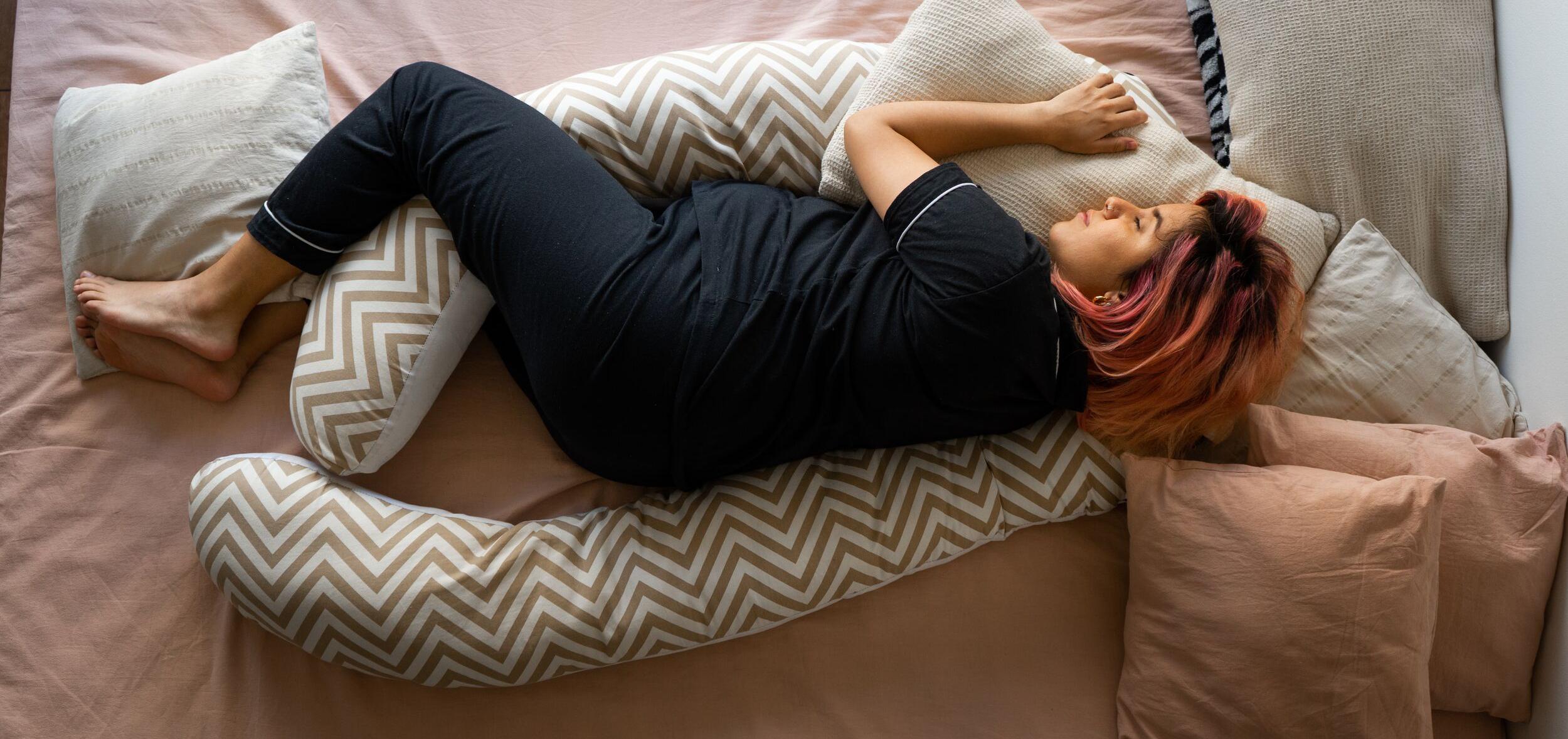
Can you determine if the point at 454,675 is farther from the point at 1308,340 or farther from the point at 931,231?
the point at 1308,340

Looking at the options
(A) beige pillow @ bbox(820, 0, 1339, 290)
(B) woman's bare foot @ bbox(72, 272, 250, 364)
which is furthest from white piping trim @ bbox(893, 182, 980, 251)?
(B) woman's bare foot @ bbox(72, 272, 250, 364)

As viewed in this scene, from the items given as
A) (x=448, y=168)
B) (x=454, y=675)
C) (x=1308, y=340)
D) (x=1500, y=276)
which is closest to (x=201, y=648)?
(x=454, y=675)

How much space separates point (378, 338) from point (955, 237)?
72 centimetres

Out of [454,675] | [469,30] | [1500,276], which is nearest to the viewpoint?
[454,675]

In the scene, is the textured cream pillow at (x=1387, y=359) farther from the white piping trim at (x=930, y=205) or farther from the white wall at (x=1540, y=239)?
the white piping trim at (x=930, y=205)

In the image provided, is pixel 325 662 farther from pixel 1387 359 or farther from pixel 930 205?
pixel 1387 359

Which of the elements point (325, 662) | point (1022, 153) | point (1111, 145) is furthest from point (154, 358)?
point (1111, 145)

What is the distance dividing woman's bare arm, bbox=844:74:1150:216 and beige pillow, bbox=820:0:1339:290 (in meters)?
0.02

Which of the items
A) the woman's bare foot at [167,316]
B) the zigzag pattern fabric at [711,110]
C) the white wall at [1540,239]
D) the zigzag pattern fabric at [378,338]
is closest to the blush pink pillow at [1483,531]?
the white wall at [1540,239]

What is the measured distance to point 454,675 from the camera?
111 centimetres

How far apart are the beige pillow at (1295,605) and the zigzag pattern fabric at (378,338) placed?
97 cm

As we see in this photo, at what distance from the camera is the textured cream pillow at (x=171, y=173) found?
1.21 m

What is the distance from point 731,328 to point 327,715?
2.40 ft

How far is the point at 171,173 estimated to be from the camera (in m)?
1.20
